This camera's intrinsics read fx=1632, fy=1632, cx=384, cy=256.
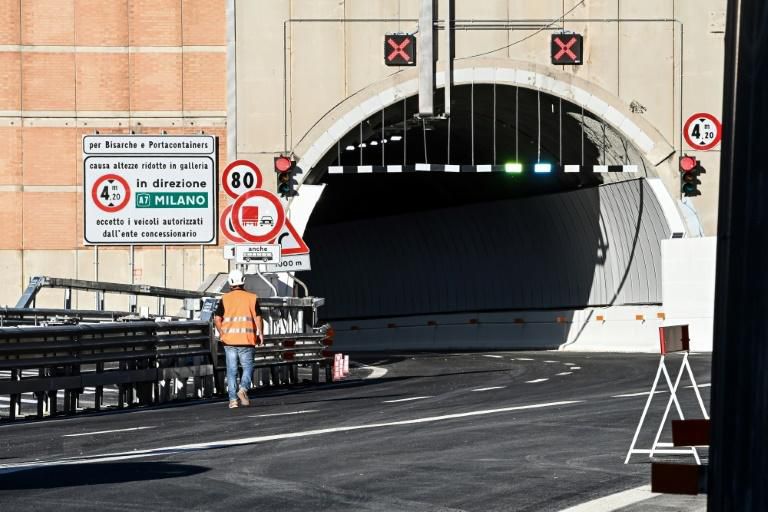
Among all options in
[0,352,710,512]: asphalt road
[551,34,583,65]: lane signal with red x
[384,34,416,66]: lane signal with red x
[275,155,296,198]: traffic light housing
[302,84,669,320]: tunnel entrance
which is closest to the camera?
[0,352,710,512]: asphalt road

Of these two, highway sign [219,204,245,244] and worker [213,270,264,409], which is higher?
highway sign [219,204,245,244]

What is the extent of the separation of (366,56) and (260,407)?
19.4 m

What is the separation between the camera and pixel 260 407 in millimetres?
17484

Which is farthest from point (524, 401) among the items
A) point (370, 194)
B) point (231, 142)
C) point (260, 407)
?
point (370, 194)

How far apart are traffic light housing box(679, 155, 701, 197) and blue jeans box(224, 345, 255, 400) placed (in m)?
18.6

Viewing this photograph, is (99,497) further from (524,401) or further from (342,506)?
(524,401)

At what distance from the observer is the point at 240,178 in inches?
879

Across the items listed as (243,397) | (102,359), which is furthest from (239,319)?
(102,359)

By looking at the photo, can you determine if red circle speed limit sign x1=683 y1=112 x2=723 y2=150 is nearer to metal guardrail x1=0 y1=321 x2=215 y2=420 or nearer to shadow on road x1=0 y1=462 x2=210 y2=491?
metal guardrail x1=0 y1=321 x2=215 y2=420

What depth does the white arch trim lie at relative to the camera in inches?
1404

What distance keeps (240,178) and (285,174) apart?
11846 millimetres

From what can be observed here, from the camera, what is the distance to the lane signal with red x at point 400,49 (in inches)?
1404

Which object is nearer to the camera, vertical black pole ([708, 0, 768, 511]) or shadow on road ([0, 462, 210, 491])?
vertical black pole ([708, 0, 768, 511])

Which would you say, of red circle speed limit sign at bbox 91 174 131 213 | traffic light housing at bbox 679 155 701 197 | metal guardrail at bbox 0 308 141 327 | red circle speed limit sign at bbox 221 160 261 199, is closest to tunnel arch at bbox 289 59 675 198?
traffic light housing at bbox 679 155 701 197
